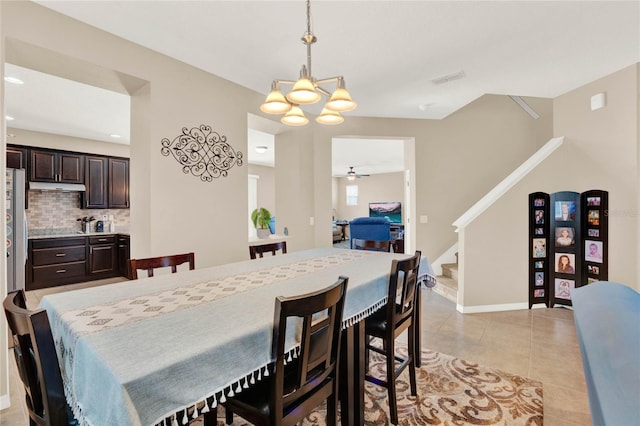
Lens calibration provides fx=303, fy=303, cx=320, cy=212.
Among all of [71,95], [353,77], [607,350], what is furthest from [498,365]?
[71,95]

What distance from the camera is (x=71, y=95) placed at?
3545 millimetres

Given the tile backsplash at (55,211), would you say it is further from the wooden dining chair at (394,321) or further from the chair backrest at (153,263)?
the wooden dining chair at (394,321)

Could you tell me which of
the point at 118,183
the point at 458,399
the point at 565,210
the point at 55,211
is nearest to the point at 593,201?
the point at 565,210

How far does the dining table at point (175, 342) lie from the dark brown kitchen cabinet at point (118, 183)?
492 cm

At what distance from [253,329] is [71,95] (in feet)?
13.4

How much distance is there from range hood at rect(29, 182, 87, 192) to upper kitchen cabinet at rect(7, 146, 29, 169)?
1.03 ft

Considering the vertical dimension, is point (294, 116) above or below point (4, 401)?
above

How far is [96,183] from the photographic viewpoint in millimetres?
5500

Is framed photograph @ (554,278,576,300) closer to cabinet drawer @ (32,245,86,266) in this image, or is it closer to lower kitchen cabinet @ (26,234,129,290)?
lower kitchen cabinet @ (26,234,129,290)

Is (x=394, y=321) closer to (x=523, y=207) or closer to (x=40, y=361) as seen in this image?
(x=40, y=361)

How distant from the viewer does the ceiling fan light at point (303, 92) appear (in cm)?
176

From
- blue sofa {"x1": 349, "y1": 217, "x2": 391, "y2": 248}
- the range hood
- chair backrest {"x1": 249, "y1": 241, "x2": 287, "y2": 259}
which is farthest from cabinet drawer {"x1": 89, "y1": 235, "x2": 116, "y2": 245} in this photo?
blue sofa {"x1": 349, "y1": 217, "x2": 391, "y2": 248}

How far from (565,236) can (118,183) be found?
7120mm

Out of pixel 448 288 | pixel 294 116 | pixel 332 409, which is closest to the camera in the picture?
pixel 332 409
